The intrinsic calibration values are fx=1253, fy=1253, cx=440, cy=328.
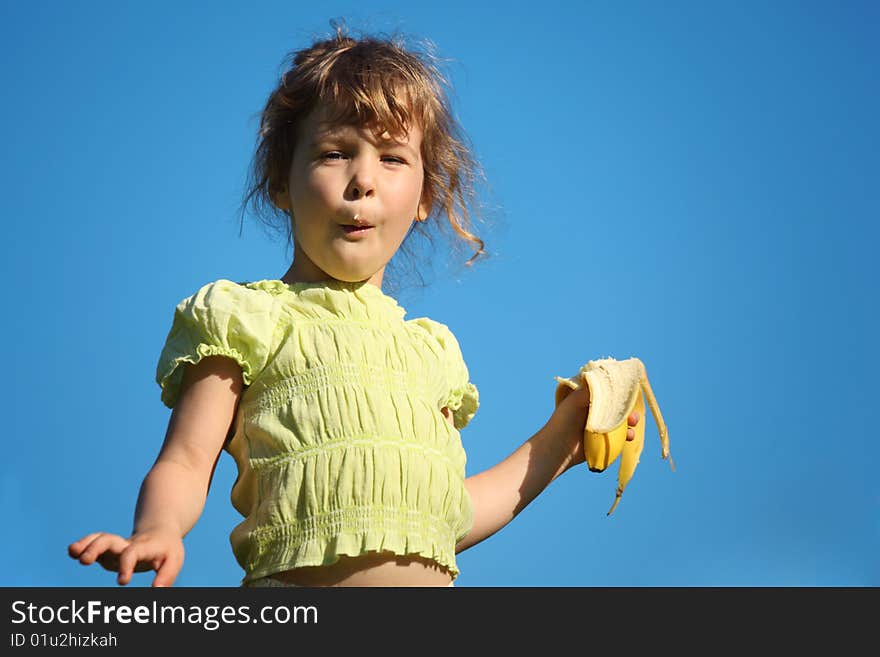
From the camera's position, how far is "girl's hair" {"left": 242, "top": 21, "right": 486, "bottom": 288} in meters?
2.74

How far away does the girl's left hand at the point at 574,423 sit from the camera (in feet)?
10.1

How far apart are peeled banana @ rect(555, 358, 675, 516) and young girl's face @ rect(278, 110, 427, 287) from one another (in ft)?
2.05

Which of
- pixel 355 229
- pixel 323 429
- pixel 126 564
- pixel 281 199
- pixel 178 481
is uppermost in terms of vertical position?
pixel 281 199

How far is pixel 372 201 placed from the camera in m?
2.70

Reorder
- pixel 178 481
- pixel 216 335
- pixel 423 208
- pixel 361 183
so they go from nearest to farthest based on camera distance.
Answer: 1. pixel 178 481
2. pixel 216 335
3. pixel 361 183
4. pixel 423 208

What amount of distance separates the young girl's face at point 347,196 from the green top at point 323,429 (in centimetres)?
8

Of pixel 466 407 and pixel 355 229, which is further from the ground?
pixel 355 229

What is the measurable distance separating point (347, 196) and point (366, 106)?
0.68 ft

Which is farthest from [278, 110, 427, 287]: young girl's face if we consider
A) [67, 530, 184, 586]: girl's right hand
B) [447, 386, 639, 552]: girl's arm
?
[67, 530, 184, 586]: girl's right hand

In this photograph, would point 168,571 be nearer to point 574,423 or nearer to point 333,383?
point 333,383

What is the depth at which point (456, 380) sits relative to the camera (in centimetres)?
287

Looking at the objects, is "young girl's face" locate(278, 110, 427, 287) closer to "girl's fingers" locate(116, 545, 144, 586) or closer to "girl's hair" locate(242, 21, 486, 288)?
"girl's hair" locate(242, 21, 486, 288)

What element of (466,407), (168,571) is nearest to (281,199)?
(466,407)

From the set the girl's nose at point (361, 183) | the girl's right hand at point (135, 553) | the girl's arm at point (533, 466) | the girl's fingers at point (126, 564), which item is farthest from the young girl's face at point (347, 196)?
the girl's fingers at point (126, 564)
